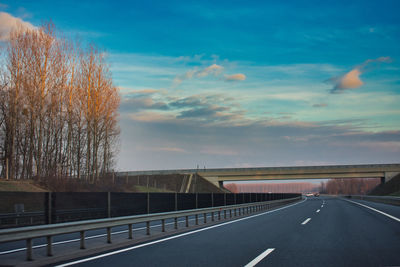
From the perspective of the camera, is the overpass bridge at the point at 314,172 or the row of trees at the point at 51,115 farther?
the overpass bridge at the point at 314,172

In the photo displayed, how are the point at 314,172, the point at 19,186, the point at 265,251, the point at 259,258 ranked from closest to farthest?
the point at 259,258
the point at 265,251
the point at 19,186
the point at 314,172

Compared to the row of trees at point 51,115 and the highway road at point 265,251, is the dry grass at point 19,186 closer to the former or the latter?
the row of trees at point 51,115

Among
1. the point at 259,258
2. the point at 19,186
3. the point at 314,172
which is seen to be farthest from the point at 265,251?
the point at 314,172

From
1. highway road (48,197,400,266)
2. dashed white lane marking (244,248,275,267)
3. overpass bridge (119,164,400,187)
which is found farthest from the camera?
overpass bridge (119,164,400,187)

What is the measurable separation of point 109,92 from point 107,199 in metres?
35.4

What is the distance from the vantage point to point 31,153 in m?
41.4

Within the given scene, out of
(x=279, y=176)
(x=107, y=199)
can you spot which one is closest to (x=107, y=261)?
(x=107, y=199)

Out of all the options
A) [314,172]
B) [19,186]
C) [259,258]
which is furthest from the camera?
[314,172]

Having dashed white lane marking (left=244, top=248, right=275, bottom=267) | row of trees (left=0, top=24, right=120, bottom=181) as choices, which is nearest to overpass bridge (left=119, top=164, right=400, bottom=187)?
row of trees (left=0, top=24, right=120, bottom=181)

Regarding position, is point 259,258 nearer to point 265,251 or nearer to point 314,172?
point 265,251

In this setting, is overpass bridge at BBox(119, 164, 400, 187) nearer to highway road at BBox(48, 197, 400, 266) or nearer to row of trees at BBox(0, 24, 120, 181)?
row of trees at BBox(0, 24, 120, 181)

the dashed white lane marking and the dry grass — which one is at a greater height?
the dry grass

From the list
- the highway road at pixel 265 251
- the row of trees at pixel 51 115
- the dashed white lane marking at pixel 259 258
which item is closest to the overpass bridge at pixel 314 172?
the row of trees at pixel 51 115

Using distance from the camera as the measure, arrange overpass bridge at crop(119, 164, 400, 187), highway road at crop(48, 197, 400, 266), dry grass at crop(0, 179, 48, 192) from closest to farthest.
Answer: highway road at crop(48, 197, 400, 266) < dry grass at crop(0, 179, 48, 192) < overpass bridge at crop(119, 164, 400, 187)
